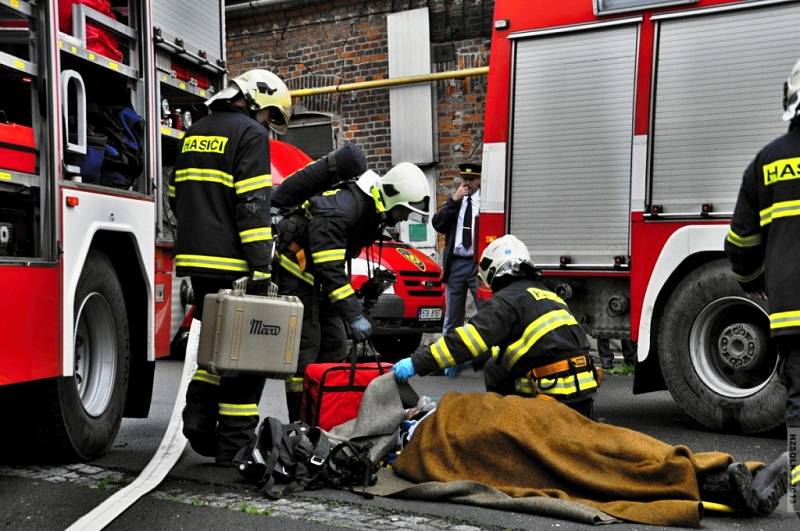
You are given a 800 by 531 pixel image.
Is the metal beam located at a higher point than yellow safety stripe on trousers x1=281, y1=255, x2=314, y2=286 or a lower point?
higher

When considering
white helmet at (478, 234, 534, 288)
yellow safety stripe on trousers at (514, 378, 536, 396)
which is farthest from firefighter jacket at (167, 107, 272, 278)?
yellow safety stripe on trousers at (514, 378, 536, 396)

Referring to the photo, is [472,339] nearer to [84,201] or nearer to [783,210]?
[783,210]

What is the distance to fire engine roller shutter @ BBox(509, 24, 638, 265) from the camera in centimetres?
759

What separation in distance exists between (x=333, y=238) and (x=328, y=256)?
0.10 metres

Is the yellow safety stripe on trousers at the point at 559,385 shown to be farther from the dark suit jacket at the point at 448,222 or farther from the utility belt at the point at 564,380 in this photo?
the dark suit jacket at the point at 448,222

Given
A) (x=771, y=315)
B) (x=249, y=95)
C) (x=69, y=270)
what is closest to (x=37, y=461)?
(x=69, y=270)

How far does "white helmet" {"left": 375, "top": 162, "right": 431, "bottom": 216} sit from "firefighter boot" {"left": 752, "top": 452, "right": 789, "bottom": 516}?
96.4 inches

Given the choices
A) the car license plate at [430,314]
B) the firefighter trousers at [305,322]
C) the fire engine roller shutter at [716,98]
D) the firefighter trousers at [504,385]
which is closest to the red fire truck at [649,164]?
the fire engine roller shutter at [716,98]

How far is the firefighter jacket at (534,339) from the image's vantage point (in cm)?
553

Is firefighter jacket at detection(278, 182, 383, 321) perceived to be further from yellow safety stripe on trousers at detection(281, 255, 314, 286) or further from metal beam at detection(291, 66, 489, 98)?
metal beam at detection(291, 66, 489, 98)

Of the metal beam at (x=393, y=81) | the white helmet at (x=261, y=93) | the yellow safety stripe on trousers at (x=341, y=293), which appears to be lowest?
the yellow safety stripe on trousers at (x=341, y=293)

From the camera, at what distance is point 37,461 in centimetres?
582

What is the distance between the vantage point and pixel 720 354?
703 cm

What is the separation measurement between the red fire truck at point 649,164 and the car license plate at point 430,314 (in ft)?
10.4
